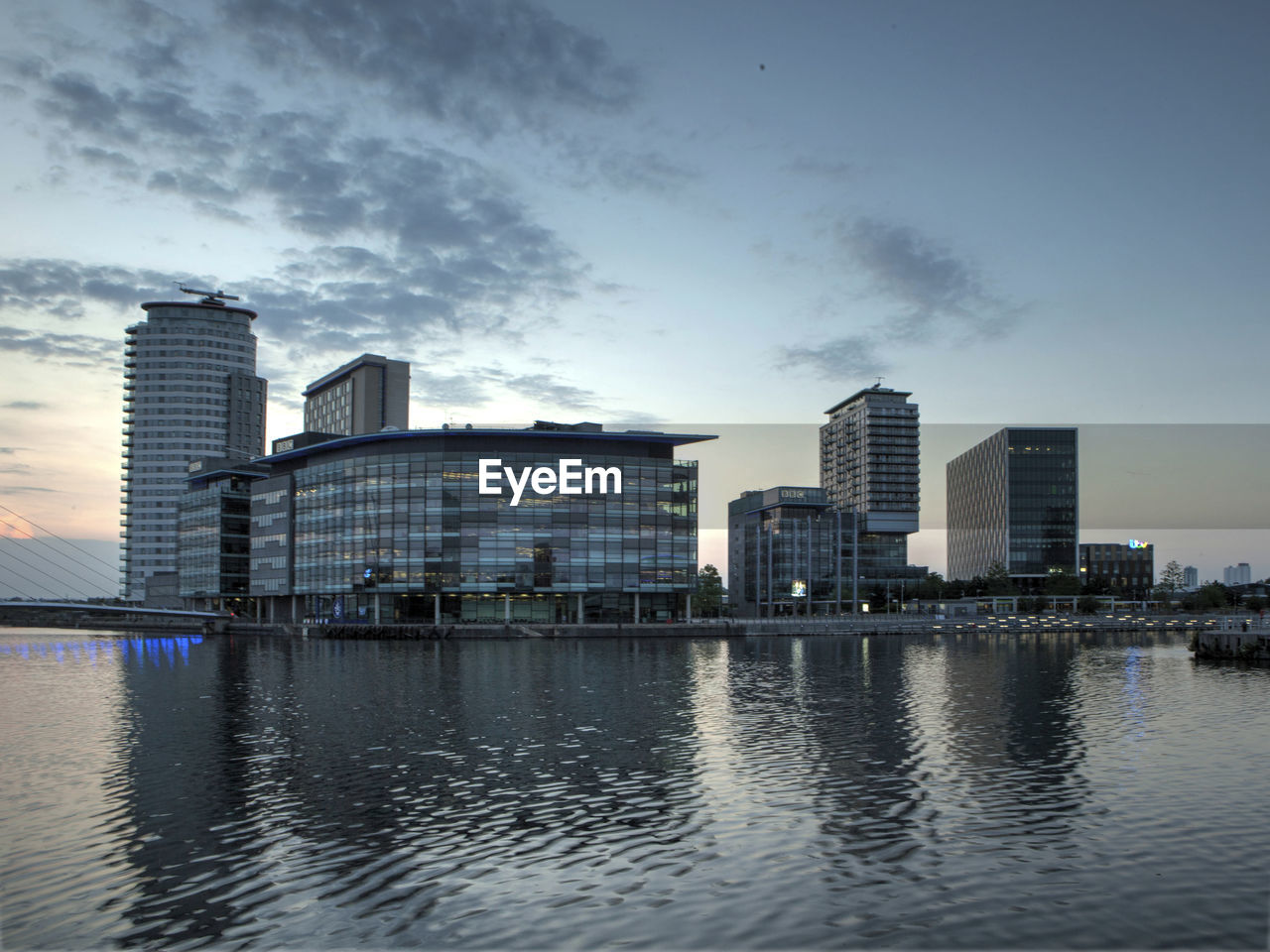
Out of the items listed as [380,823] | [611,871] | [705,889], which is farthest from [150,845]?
[705,889]

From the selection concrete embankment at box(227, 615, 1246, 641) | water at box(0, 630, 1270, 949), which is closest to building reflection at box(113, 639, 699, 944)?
water at box(0, 630, 1270, 949)

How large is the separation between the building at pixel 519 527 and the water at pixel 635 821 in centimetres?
9107

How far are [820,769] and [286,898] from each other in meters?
19.0

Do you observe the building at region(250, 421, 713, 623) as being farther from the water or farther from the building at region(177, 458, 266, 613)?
the water

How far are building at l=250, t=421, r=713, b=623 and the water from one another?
91.1 m

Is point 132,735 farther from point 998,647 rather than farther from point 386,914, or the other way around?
point 998,647

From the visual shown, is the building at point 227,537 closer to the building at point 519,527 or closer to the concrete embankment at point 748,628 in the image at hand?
the concrete embankment at point 748,628

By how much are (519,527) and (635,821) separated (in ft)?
405

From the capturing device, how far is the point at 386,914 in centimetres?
1920

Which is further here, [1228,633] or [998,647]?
[998,647]

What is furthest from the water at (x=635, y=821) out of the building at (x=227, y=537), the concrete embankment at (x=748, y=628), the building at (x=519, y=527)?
the building at (x=227, y=537)

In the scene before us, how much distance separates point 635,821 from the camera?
86.7ft

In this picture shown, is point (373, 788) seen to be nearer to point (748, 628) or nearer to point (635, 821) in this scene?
point (635, 821)

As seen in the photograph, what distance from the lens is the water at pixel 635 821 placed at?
19.0 metres
